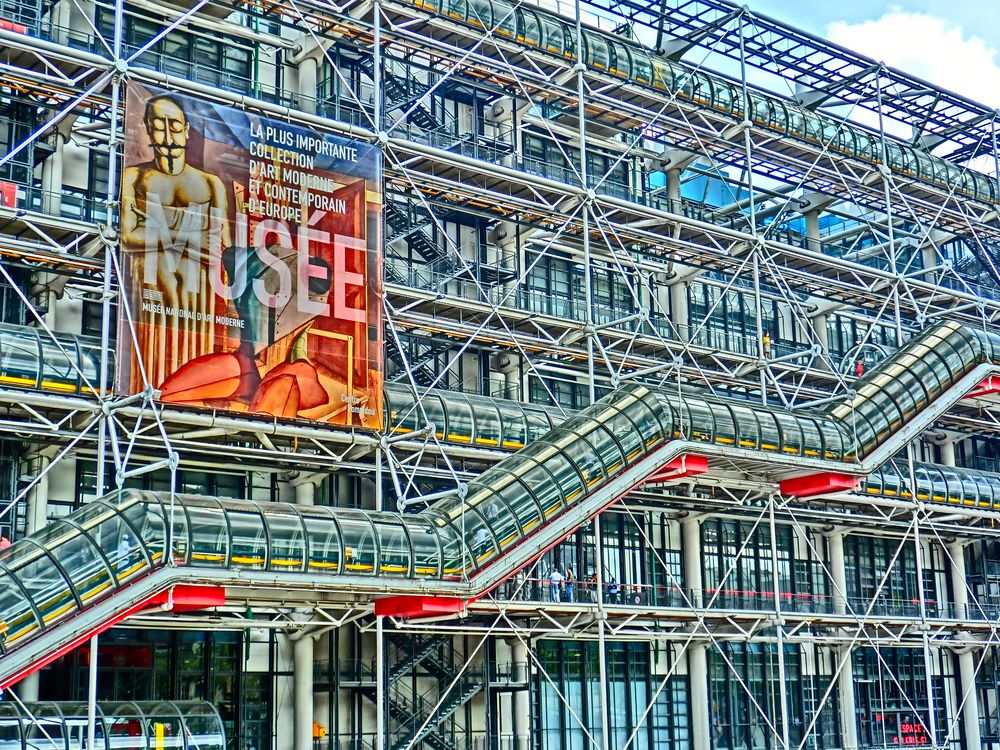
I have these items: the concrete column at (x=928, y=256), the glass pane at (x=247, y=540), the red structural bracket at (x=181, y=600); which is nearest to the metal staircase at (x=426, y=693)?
the glass pane at (x=247, y=540)

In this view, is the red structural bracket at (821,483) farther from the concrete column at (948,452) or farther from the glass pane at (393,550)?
the concrete column at (948,452)

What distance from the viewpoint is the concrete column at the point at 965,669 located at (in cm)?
4031

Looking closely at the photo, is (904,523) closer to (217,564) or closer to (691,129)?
(691,129)

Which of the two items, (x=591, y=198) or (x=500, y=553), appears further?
(x=591, y=198)

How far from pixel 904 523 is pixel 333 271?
18.9 metres

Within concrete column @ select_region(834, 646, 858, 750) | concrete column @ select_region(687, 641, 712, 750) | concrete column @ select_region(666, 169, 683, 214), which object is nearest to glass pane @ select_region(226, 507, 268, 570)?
Answer: concrete column @ select_region(687, 641, 712, 750)

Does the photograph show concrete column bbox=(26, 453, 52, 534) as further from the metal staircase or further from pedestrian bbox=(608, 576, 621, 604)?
pedestrian bbox=(608, 576, 621, 604)

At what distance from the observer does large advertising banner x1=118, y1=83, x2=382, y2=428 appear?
24.8 meters

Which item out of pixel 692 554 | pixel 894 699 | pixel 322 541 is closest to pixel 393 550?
pixel 322 541

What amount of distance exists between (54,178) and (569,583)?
530 inches

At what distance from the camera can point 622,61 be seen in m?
33.9

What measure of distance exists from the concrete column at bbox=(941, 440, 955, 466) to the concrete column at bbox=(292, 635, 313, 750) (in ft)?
75.6

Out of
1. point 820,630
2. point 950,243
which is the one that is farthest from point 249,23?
point 950,243

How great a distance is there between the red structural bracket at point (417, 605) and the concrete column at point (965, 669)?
64.5ft
